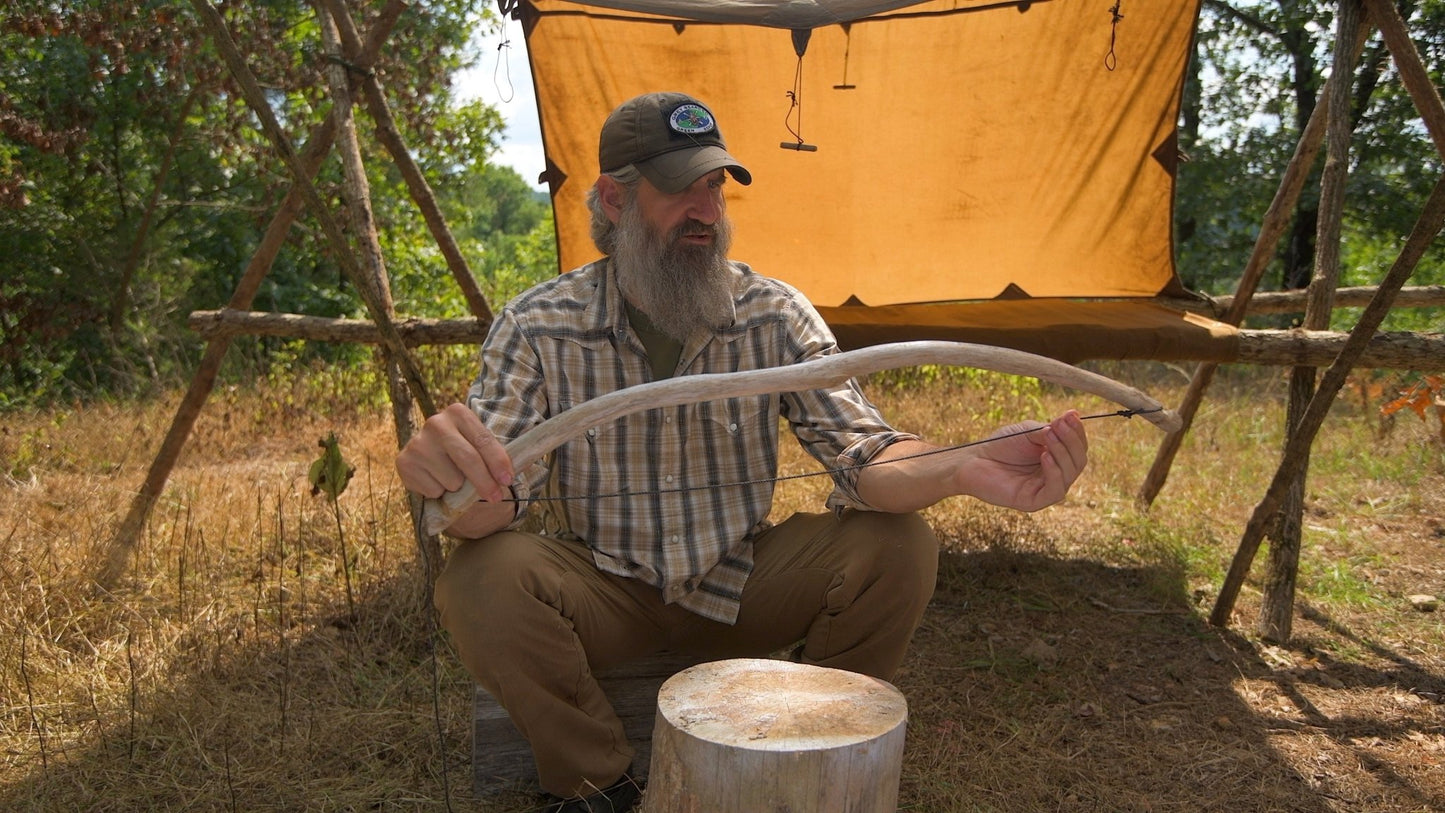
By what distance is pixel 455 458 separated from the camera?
74.2 inches

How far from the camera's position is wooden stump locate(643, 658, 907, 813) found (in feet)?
5.92

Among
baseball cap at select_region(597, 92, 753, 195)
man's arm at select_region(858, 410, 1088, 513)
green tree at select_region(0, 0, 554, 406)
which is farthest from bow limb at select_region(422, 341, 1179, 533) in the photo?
green tree at select_region(0, 0, 554, 406)

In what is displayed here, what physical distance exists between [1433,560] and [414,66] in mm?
8835

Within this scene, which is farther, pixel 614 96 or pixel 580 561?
pixel 614 96

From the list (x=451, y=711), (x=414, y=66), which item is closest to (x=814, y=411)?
(x=451, y=711)

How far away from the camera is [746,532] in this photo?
2.70m

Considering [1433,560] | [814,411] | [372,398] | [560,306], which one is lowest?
[1433,560]

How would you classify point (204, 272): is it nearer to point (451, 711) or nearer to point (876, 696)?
point (451, 711)

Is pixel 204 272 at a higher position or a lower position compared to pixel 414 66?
lower

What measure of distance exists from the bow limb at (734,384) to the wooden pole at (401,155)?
7.52ft

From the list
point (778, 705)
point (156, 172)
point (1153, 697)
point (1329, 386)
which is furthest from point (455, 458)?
point (156, 172)

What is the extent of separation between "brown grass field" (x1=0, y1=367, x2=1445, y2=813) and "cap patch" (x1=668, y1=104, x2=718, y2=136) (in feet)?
4.65

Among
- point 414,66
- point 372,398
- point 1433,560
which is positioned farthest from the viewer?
point 414,66

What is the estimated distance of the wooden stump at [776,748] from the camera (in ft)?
5.92
